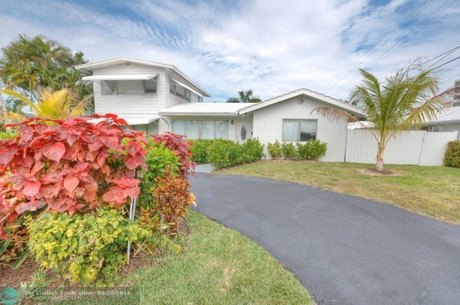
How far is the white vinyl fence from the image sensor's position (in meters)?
11.2

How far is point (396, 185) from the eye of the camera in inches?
273

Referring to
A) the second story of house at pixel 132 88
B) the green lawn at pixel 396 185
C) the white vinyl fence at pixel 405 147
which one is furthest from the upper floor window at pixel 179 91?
the white vinyl fence at pixel 405 147

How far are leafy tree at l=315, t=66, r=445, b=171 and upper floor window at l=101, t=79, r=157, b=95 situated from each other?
39.7 ft

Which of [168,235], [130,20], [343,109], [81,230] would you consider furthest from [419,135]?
[130,20]

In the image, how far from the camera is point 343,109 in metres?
10.9

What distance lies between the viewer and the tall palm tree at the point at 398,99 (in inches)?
304

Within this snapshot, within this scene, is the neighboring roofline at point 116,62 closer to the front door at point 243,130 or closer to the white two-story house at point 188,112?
the white two-story house at point 188,112

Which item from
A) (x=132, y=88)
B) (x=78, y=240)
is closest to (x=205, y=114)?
(x=132, y=88)

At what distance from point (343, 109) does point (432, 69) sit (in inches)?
146

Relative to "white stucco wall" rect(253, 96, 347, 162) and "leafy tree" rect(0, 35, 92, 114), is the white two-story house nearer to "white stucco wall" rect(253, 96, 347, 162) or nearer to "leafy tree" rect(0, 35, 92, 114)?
"white stucco wall" rect(253, 96, 347, 162)

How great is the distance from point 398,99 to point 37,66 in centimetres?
2483

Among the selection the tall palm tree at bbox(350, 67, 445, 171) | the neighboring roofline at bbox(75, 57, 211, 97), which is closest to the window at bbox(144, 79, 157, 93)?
the neighboring roofline at bbox(75, 57, 211, 97)

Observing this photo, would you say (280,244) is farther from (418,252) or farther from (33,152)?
(33,152)

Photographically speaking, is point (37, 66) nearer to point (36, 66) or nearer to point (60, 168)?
point (36, 66)
